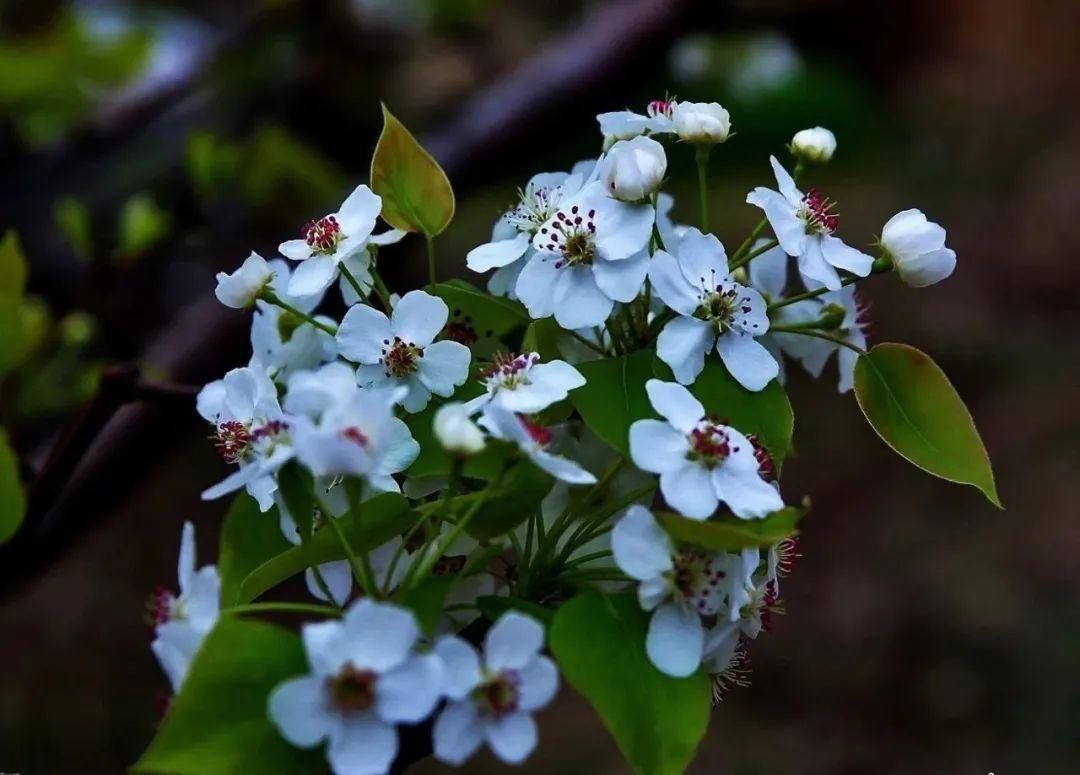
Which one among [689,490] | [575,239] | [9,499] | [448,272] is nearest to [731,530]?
[689,490]

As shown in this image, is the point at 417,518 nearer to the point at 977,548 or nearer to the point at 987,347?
the point at 977,548

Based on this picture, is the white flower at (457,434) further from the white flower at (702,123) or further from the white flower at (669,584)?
the white flower at (702,123)

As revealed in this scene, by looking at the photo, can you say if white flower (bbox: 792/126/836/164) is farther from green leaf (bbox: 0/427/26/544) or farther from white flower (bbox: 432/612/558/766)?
green leaf (bbox: 0/427/26/544)

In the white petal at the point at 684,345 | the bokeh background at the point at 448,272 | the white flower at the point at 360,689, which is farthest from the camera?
the bokeh background at the point at 448,272

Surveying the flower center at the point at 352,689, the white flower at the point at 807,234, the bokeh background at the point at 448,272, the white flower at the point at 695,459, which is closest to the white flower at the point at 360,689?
the flower center at the point at 352,689

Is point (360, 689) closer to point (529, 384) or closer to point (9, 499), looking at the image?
point (529, 384)

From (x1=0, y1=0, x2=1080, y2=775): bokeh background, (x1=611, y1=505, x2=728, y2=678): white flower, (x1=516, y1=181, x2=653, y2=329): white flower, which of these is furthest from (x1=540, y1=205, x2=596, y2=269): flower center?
(x1=0, y1=0, x2=1080, y2=775): bokeh background
